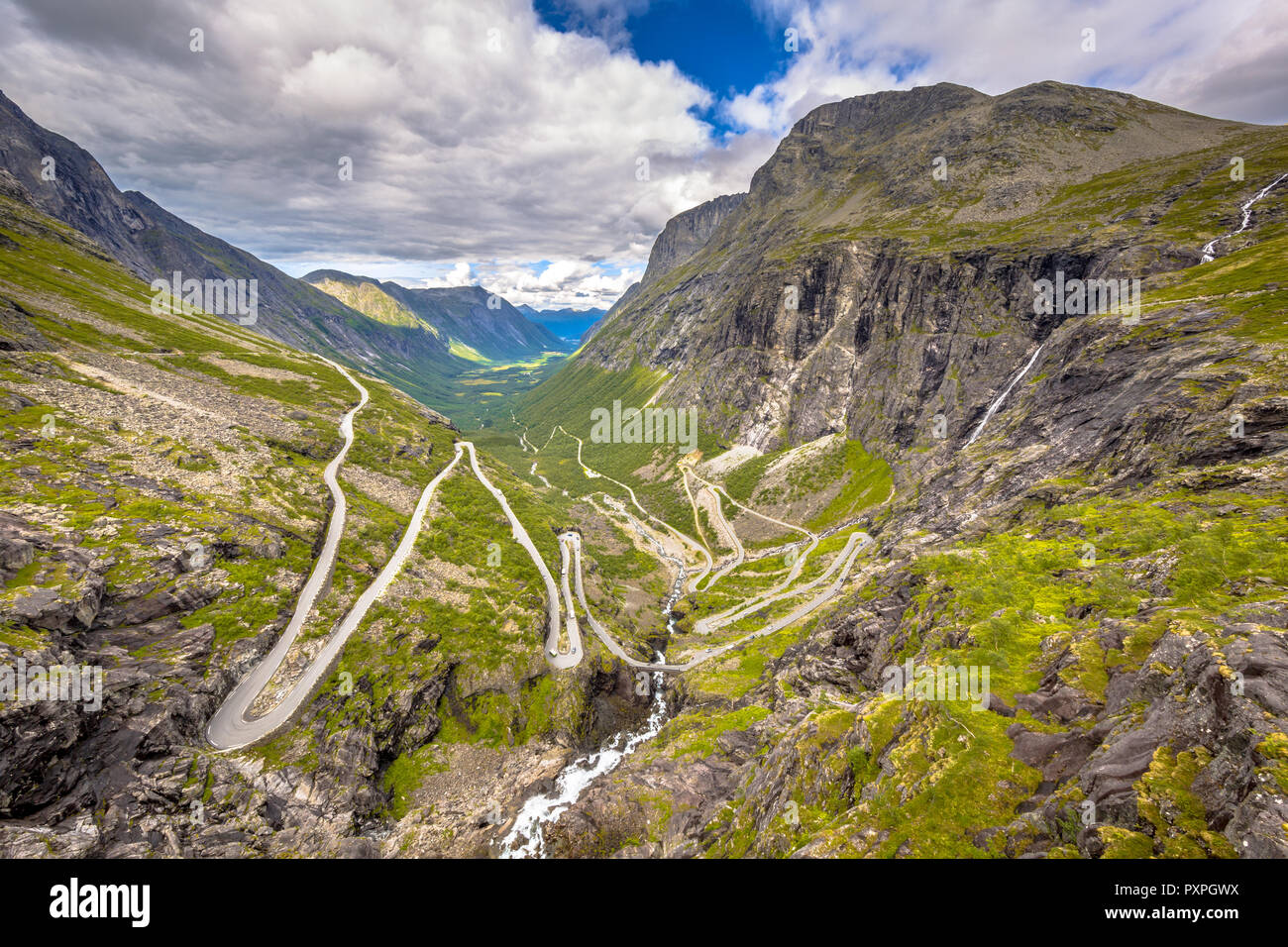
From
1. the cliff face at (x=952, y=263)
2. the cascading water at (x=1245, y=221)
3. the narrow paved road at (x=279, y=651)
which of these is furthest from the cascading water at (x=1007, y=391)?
the narrow paved road at (x=279, y=651)

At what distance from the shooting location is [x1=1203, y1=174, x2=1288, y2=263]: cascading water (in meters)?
81.2

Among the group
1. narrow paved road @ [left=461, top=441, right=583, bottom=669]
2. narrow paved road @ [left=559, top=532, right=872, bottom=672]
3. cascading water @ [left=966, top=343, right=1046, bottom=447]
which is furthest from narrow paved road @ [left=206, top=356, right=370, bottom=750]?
cascading water @ [left=966, top=343, right=1046, bottom=447]

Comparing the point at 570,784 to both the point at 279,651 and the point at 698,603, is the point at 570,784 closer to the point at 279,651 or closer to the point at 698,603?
the point at 279,651

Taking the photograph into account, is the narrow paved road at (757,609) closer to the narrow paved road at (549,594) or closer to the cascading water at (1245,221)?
the narrow paved road at (549,594)

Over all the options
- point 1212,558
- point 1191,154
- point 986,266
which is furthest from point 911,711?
point 1191,154

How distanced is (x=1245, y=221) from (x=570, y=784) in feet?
485

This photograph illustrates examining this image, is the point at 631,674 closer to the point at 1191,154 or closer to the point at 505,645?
the point at 505,645

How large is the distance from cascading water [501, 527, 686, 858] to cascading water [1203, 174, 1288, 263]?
121 meters

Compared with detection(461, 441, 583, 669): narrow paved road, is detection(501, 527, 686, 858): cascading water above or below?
below

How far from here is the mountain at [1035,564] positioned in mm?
15070

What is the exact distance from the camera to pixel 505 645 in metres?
52.7

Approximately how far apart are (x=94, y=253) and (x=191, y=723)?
188 m

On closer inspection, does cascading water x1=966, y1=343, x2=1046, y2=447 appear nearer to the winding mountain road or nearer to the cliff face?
the cliff face

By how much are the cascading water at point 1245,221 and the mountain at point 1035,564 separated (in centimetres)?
85
